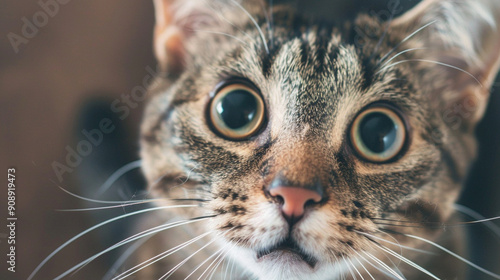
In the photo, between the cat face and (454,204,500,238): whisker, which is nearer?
the cat face

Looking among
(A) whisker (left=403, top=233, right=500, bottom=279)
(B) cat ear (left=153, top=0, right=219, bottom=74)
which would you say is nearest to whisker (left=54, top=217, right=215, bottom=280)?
(B) cat ear (left=153, top=0, right=219, bottom=74)

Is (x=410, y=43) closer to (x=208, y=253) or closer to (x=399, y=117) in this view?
(x=399, y=117)

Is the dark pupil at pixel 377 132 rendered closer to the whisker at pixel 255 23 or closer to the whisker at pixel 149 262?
the whisker at pixel 255 23

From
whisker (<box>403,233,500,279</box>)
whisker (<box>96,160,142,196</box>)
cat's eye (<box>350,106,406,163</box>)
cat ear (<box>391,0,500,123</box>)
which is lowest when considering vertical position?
whisker (<box>403,233,500,279</box>)

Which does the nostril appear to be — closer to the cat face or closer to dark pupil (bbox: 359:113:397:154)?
the cat face

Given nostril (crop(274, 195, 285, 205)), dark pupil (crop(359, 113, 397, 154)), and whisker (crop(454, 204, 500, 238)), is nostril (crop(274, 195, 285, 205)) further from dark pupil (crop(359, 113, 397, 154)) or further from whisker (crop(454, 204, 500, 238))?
whisker (crop(454, 204, 500, 238))

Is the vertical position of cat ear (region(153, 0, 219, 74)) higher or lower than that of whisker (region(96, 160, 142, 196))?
higher

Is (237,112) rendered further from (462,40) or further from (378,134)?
(462,40)

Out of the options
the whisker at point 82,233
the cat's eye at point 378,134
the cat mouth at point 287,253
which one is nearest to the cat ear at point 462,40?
the cat's eye at point 378,134
